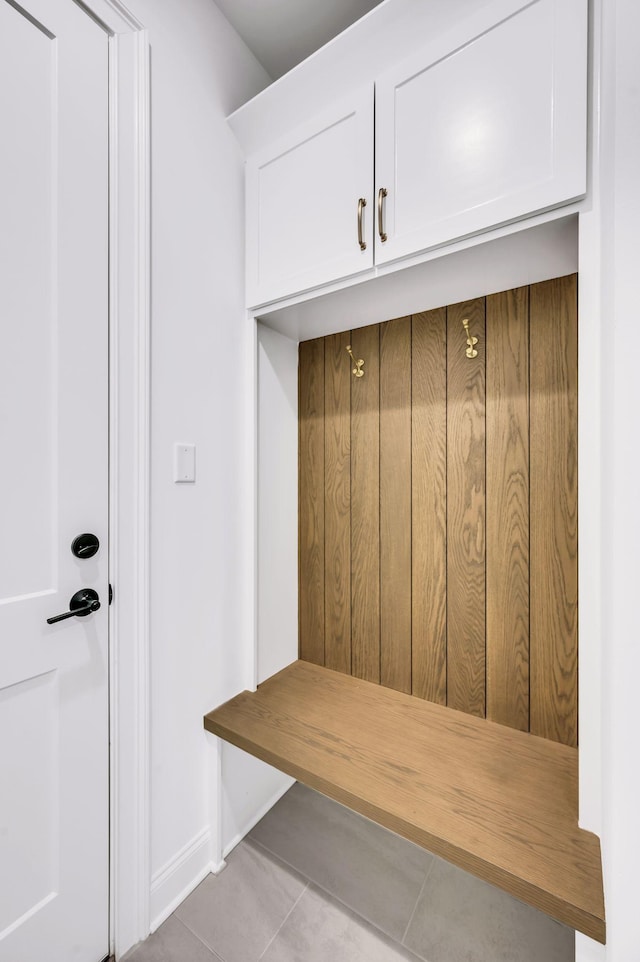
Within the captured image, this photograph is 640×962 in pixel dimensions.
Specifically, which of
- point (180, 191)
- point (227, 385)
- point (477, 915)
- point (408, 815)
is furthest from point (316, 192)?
point (477, 915)

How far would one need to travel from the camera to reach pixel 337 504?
1.62 m

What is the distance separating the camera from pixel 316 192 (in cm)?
123

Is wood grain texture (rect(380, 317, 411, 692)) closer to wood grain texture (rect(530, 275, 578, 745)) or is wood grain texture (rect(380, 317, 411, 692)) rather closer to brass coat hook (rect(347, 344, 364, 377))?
brass coat hook (rect(347, 344, 364, 377))

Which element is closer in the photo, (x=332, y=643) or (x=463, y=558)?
(x=463, y=558)

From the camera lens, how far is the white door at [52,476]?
2.87 feet

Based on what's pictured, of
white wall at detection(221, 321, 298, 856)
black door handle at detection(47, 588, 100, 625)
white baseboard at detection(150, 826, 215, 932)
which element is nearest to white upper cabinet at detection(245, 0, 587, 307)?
white wall at detection(221, 321, 298, 856)

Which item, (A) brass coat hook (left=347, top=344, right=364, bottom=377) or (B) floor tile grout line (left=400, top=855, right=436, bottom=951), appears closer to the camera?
(B) floor tile grout line (left=400, top=855, right=436, bottom=951)

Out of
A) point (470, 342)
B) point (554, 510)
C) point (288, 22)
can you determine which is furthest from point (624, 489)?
point (288, 22)

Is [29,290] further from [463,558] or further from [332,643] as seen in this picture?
[332,643]

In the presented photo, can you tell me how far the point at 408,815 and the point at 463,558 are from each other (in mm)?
696

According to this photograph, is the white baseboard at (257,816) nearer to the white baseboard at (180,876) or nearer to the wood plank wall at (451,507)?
the white baseboard at (180,876)

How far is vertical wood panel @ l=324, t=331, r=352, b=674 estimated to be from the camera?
63.0 inches

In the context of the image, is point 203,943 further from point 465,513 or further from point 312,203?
point 312,203

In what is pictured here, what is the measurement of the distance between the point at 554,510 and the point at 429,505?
0.37 m
